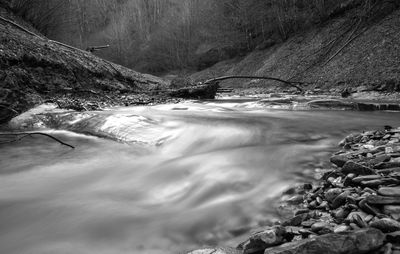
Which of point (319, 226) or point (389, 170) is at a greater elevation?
point (389, 170)

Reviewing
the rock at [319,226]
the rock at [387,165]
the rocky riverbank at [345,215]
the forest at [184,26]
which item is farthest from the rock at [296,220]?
the forest at [184,26]

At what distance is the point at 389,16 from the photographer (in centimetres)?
1333

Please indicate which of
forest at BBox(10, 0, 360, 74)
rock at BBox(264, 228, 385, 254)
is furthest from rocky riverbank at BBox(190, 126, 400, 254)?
forest at BBox(10, 0, 360, 74)

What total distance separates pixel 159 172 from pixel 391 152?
2.33 meters

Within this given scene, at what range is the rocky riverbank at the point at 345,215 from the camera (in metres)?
1.50

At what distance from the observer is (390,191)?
1917mm

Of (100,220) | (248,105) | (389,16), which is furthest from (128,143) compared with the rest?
(389,16)

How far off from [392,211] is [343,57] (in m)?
13.0

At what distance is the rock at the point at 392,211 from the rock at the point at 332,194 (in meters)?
0.43

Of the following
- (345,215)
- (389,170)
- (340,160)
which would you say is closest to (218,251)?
(345,215)

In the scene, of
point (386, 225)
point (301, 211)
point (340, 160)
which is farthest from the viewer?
point (340, 160)

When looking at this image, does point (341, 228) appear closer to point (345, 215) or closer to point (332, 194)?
point (345, 215)

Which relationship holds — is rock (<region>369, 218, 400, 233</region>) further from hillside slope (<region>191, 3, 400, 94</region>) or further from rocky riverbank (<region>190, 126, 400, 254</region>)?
hillside slope (<region>191, 3, 400, 94</region>)

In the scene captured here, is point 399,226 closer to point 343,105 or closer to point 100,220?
point 100,220
